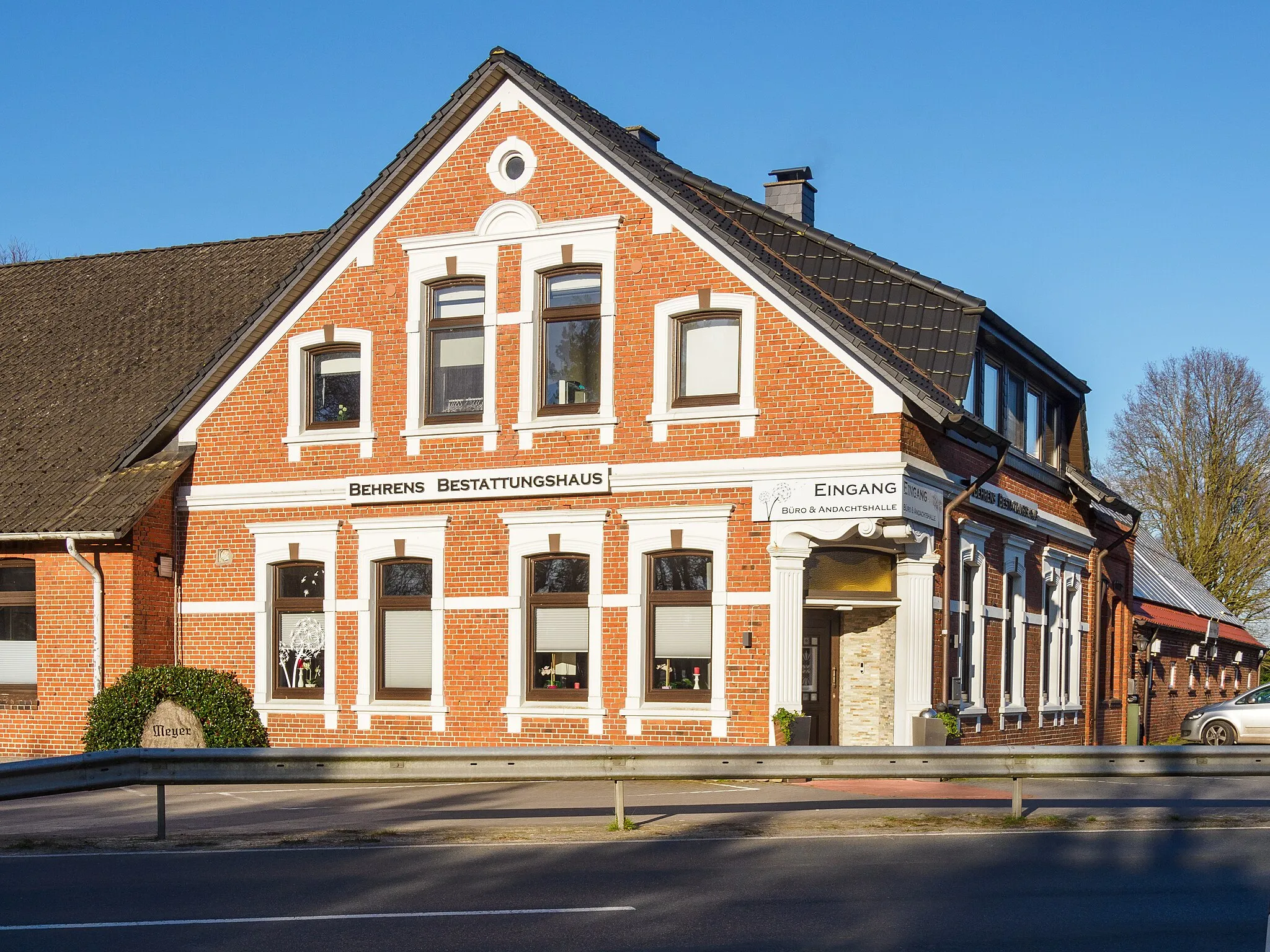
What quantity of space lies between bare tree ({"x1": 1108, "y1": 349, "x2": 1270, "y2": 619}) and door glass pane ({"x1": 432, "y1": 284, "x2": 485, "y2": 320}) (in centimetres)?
3745

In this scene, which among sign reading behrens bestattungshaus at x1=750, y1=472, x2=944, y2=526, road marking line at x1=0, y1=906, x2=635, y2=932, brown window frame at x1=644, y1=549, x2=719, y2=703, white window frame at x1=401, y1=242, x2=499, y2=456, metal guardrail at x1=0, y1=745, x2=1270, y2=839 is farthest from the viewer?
white window frame at x1=401, y1=242, x2=499, y2=456

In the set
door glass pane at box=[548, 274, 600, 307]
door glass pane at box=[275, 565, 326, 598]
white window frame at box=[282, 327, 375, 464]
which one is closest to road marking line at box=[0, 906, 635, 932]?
door glass pane at box=[548, 274, 600, 307]

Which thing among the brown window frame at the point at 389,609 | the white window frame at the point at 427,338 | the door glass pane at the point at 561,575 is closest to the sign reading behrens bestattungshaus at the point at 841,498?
the door glass pane at the point at 561,575

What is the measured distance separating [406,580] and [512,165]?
585 centimetres

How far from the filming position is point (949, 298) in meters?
22.5

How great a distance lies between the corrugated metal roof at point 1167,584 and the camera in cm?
4019

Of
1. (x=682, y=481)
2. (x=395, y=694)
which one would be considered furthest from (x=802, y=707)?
(x=395, y=694)

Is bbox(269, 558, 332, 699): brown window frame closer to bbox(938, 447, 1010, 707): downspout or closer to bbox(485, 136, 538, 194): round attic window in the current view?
bbox(485, 136, 538, 194): round attic window

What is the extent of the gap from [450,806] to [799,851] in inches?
198

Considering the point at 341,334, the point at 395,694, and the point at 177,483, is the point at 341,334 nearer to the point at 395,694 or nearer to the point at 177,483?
the point at 177,483

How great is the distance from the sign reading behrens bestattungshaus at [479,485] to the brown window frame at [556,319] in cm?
78

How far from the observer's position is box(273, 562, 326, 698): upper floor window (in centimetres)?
2284

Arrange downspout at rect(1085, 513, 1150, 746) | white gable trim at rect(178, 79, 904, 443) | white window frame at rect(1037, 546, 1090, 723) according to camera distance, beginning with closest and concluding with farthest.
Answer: white gable trim at rect(178, 79, 904, 443), white window frame at rect(1037, 546, 1090, 723), downspout at rect(1085, 513, 1150, 746)

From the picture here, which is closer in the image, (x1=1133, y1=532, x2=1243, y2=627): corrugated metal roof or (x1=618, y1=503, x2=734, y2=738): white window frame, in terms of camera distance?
(x1=618, y1=503, x2=734, y2=738): white window frame
